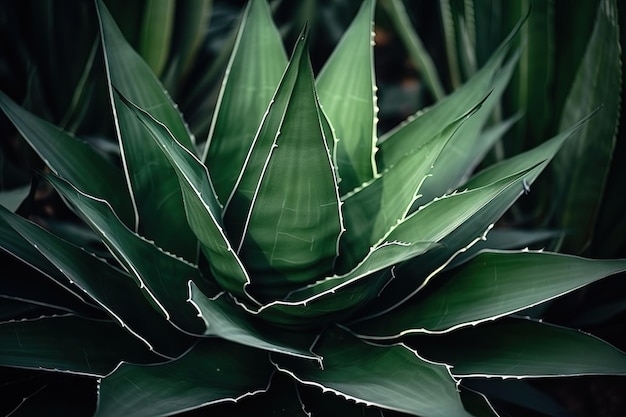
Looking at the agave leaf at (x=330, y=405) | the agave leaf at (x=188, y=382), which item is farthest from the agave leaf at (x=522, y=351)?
the agave leaf at (x=188, y=382)

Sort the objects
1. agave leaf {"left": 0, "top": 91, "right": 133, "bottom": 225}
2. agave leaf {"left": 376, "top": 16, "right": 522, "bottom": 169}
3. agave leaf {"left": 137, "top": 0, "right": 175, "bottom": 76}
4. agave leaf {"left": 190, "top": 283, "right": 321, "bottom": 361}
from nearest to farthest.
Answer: agave leaf {"left": 190, "top": 283, "right": 321, "bottom": 361} < agave leaf {"left": 0, "top": 91, "right": 133, "bottom": 225} < agave leaf {"left": 376, "top": 16, "right": 522, "bottom": 169} < agave leaf {"left": 137, "top": 0, "right": 175, "bottom": 76}

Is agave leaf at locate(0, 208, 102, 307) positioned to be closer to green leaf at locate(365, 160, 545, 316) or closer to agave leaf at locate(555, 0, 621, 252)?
green leaf at locate(365, 160, 545, 316)

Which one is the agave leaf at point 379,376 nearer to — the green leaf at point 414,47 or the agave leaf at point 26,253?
the agave leaf at point 26,253

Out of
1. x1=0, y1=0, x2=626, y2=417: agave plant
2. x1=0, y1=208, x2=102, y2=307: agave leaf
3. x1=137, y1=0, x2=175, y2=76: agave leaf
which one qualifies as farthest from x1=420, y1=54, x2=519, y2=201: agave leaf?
x1=137, y1=0, x2=175, y2=76: agave leaf

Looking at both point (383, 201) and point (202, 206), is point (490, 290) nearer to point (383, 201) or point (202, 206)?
point (383, 201)

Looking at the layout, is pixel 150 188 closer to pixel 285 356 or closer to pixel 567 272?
pixel 285 356

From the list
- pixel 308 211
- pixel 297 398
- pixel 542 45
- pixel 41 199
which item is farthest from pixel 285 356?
pixel 542 45
